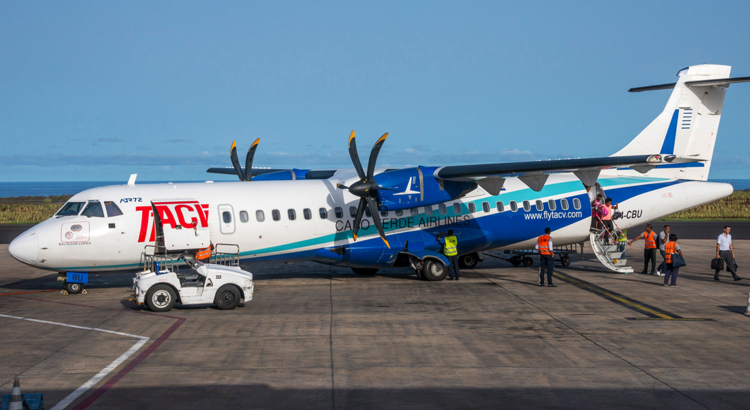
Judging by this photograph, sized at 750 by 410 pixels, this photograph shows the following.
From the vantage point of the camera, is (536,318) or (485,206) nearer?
(536,318)

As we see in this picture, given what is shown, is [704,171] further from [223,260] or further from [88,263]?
[88,263]

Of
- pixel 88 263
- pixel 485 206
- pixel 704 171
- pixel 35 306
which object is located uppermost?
pixel 704 171

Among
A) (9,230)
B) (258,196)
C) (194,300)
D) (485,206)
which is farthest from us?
(9,230)

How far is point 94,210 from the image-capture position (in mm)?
17500

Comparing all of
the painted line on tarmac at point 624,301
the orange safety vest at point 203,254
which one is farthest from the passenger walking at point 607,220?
the orange safety vest at point 203,254

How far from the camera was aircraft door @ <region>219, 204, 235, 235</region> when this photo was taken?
60.2ft

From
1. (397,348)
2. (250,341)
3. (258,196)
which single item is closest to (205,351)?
(250,341)

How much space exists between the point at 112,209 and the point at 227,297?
5.07m

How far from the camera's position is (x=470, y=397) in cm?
861

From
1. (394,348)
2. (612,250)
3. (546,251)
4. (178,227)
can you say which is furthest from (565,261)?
(178,227)

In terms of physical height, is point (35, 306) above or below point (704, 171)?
below

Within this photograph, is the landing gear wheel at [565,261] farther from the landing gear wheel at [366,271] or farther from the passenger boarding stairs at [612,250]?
the landing gear wheel at [366,271]

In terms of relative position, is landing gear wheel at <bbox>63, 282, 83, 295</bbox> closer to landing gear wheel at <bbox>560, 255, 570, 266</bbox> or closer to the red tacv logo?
the red tacv logo

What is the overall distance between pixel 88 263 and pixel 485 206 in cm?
1293
